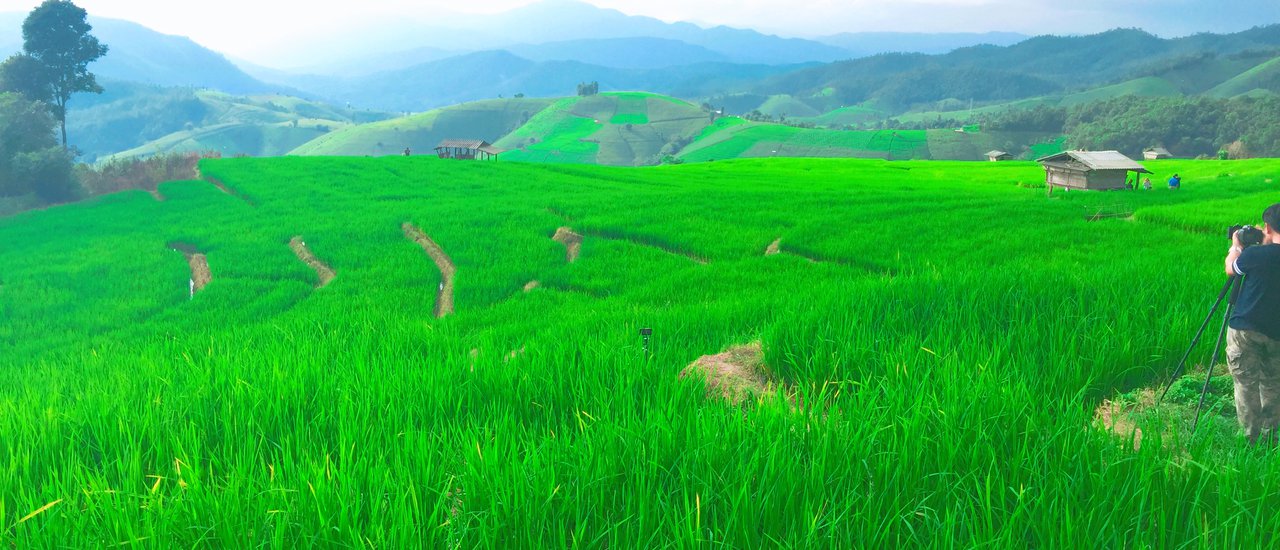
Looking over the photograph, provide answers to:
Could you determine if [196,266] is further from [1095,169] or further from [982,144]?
[982,144]

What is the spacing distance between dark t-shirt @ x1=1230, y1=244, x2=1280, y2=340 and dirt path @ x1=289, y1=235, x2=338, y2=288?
58.4ft

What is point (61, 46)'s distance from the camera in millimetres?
40844

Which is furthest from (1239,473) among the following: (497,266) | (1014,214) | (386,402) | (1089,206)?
(1089,206)

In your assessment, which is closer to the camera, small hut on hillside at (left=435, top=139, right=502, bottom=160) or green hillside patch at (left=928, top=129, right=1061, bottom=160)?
small hut on hillside at (left=435, top=139, right=502, bottom=160)

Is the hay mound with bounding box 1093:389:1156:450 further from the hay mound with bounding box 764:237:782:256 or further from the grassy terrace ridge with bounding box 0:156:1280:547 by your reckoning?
the hay mound with bounding box 764:237:782:256

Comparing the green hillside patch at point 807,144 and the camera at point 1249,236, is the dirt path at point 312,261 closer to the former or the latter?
the camera at point 1249,236

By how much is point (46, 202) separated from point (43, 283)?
1818 centimetres

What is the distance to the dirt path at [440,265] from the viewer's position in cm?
1508

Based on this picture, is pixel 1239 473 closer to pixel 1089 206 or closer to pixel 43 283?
pixel 1089 206

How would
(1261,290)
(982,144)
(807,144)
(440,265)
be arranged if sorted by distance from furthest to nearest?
(807,144)
(982,144)
(440,265)
(1261,290)

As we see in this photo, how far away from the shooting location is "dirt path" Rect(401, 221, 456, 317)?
49.5 ft

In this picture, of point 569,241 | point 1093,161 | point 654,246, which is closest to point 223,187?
point 569,241

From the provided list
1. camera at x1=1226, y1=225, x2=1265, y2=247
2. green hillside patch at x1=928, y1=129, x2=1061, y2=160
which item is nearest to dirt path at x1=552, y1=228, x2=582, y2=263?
camera at x1=1226, y1=225, x2=1265, y2=247

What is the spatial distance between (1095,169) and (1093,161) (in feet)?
1.82
